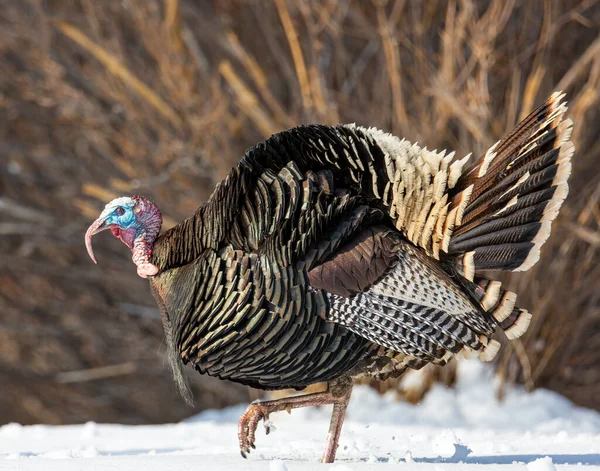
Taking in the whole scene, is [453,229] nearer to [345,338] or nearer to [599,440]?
[345,338]

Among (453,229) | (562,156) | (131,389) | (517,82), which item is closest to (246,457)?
(453,229)

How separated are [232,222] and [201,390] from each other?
21.9 feet

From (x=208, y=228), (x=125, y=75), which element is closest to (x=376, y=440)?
(x=208, y=228)

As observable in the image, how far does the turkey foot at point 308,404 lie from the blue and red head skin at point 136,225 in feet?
2.42

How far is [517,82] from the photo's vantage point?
7016 millimetres

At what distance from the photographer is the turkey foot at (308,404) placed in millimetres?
4297

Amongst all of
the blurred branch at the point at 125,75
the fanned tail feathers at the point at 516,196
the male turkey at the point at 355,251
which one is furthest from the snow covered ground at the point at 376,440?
the blurred branch at the point at 125,75

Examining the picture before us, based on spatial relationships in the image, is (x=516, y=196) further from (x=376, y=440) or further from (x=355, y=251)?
(x=376, y=440)

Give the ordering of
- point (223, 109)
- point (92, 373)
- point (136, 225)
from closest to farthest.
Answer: point (136, 225)
point (223, 109)
point (92, 373)

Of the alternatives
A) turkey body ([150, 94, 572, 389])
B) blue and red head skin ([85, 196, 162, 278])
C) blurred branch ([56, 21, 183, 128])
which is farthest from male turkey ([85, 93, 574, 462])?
blurred branch ([56, 21, 183, 128])

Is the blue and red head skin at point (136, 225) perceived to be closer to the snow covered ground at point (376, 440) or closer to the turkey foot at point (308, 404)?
the turkey foot at point (308, 404)

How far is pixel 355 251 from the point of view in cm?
412

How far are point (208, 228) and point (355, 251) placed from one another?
0.60 metres

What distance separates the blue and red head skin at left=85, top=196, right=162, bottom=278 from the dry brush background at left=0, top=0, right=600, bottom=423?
105 inches
